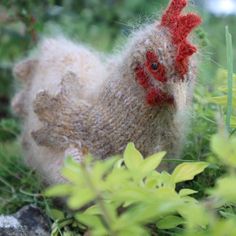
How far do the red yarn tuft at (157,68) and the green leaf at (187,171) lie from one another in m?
0.17

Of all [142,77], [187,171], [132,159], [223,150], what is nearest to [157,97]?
[142,77]

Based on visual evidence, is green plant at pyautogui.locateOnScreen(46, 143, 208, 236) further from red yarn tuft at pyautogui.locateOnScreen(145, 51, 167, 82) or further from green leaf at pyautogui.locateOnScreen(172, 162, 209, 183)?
red yarn tuft at pyautogui.locateOnScreen(145, 51, 167, 82)

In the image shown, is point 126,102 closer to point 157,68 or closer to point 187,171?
point 157,68

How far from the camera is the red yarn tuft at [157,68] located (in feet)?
2.85

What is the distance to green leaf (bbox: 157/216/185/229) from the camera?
0.74 m

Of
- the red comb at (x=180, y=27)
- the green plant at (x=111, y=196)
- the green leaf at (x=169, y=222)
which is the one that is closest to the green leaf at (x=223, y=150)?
the green plant at (x=111, y=196)

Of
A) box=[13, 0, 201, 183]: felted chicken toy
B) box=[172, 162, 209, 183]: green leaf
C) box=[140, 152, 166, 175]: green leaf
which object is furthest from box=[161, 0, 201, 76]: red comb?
box=[140, 152, 166, 175]: green leaf

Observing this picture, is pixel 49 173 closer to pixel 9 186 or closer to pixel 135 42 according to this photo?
pixel 9 186

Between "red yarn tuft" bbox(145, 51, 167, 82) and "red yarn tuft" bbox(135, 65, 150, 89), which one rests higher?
"red yarn tuft" bbox(145, 51, 167, 82)

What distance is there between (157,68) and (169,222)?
0.26 metres

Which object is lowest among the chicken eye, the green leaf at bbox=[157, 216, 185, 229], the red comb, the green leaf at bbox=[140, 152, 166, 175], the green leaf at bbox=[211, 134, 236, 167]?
the green leaf at bbox=[157, 216, 185, 229]

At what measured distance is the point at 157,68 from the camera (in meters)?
0.87

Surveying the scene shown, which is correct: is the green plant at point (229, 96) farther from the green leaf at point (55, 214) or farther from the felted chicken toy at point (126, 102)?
the green leaf at point (55, 214)

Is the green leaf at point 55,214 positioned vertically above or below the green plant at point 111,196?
below
